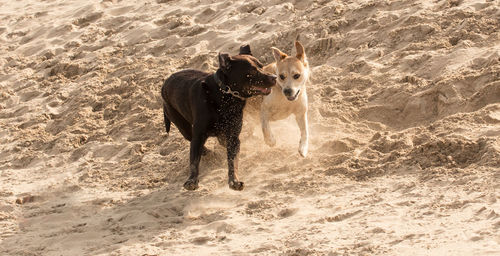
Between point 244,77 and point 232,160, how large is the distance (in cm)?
81

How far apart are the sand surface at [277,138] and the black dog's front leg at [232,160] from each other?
0.67 feet

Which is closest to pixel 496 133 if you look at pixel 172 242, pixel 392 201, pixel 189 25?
pixel 392 201

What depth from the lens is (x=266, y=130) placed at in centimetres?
675

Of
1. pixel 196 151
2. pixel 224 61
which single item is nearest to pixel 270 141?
pixel 196 151

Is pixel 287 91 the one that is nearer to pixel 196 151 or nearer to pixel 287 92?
pixel 287 92

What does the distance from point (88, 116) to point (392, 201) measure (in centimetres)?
491

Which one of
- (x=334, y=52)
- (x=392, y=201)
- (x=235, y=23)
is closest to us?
(x=392, y=201)

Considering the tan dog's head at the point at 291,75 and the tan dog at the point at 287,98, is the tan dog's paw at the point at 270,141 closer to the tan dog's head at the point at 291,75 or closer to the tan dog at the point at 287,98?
the tan dog at the point at 287,98

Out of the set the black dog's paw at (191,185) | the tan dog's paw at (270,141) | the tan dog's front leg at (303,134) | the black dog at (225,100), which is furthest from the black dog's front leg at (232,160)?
the tan dog's front leg at (303,134)

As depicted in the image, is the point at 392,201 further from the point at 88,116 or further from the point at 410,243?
the point at 88,116

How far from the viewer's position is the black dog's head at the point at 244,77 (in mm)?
6309

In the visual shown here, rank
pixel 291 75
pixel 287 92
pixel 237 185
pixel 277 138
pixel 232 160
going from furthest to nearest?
1. pixel 277 138
2. pixel 291 75
3. pixel 287 92
4. pixel 232 160
5. pixel 237 185

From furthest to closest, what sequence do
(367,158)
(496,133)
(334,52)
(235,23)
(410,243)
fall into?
(235,23), (334,52), (367,158), (496,133), (410,243)

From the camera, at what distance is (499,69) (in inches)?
269
